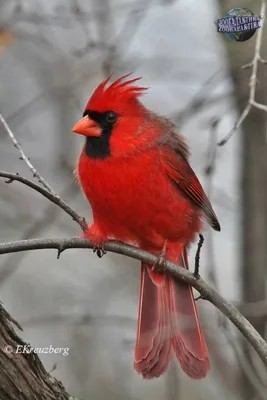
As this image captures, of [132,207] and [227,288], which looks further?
[227,288]

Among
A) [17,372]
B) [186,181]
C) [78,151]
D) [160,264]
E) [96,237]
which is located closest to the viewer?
[17,372]

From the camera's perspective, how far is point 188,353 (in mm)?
2889

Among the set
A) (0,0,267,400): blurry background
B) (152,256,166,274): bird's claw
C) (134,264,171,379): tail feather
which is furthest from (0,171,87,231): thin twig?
(0,0,267,400): blurry background

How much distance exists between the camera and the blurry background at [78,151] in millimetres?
4359

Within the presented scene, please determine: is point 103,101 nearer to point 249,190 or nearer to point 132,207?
point 132,207

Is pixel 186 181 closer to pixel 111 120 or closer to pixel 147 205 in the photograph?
pixel 147 205

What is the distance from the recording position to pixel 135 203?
117 inches

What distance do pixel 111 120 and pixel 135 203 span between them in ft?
1.29

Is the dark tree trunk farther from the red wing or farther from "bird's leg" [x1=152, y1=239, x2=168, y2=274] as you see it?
the red wing

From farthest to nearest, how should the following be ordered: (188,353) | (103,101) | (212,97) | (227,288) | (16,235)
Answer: (227,288)
(16,235)
(212,97)
(103,101)
(188,353)

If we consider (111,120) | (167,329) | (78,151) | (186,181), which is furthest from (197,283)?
(78,151)

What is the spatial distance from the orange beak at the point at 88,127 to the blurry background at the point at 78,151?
105cm

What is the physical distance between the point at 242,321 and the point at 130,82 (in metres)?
1.18

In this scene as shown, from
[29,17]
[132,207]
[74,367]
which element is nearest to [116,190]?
[132,207]
